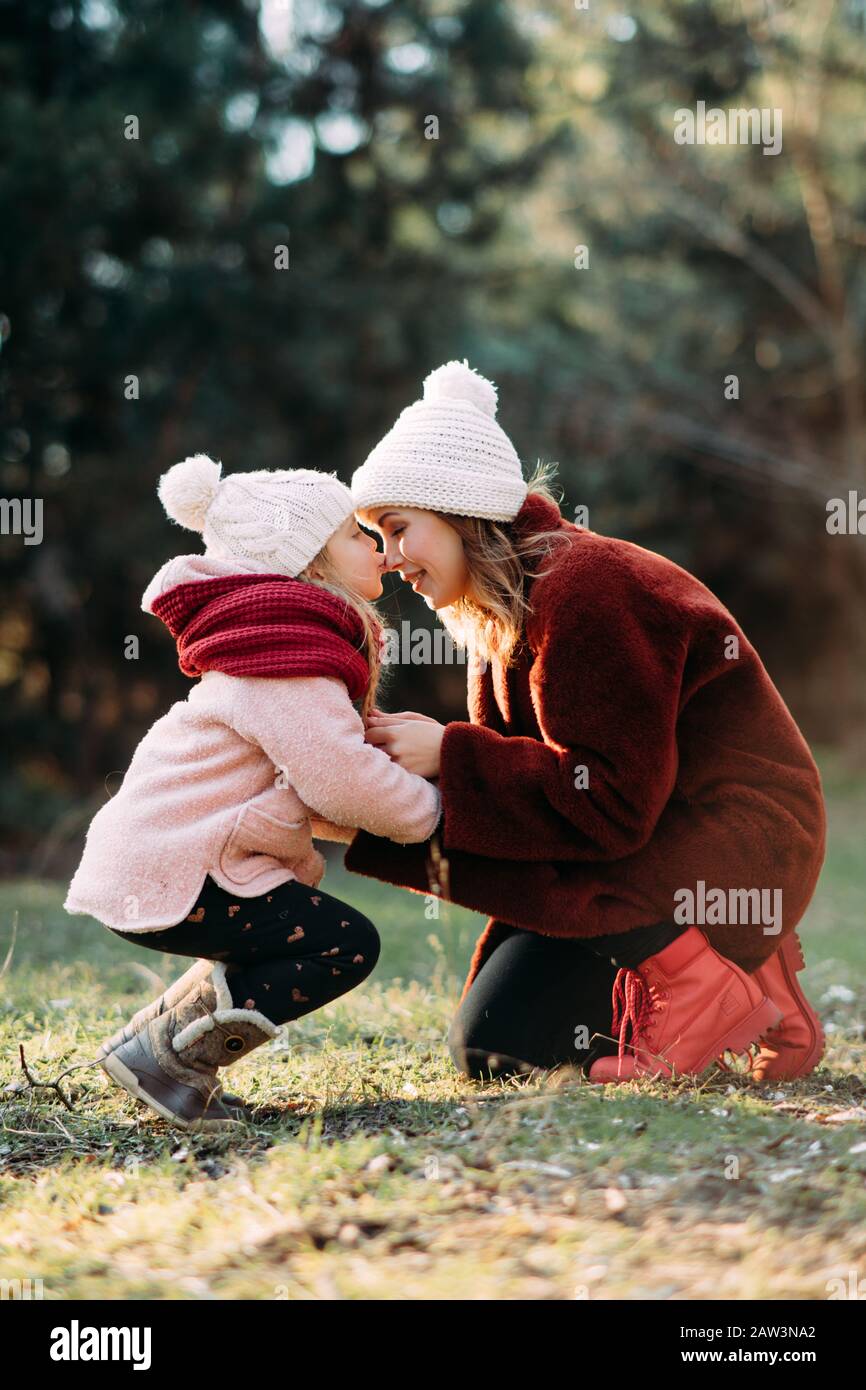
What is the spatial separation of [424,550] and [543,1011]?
1139 mm

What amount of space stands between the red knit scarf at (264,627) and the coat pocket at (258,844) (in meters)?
0.32

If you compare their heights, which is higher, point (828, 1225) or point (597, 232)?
point (597, 232)

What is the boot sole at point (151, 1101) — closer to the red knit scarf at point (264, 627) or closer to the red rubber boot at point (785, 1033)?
the red knit scarf at point (264, 627)

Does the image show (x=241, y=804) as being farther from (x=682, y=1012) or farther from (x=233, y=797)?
(x=682, y=1012)

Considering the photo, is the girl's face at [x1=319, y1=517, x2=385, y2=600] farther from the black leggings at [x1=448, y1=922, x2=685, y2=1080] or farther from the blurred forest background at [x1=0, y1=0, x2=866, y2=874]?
the blurred forest background at [x1=0, y1=0, x2=866, y2=874]

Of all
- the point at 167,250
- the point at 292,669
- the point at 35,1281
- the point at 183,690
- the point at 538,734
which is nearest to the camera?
the point at 35,1281

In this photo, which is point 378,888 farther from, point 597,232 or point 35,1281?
point 597,232

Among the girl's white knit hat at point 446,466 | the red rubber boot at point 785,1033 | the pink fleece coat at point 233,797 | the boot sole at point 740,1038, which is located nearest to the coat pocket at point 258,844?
the pink fleece coat at point 233,797

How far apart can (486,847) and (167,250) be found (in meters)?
8.43

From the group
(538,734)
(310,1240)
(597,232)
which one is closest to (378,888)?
(538,734)

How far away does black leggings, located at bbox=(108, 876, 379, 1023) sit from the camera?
2861 mm

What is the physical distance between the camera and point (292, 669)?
2.83m

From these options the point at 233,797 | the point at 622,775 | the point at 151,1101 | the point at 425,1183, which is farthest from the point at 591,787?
the point at 151,1101

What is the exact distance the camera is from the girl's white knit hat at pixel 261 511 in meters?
2.97
